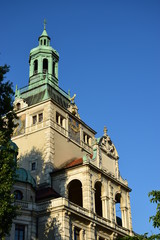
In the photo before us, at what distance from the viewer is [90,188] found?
42.5 meters

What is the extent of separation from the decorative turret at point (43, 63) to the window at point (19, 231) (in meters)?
23.2

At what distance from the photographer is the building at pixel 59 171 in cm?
3862

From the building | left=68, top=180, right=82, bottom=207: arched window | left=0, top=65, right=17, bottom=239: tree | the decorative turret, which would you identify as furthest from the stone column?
the decorative turret

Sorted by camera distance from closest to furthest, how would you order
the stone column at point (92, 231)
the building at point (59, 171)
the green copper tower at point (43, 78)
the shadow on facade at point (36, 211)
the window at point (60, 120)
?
the shadow on facade at point (36, 211) < the building at point (59, 171) < the stone column at point (92, 231) < the window at point (60, 120) < the green copper tower at point (43, 78)

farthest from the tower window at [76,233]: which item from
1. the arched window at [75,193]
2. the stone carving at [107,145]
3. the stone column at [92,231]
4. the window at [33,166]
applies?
the stone carving at [107,145]

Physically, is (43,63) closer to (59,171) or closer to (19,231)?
(59,171)

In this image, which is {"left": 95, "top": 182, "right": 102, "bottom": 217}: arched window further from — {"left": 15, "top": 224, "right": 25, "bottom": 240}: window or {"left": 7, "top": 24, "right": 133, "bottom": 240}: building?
{"left": 15, "top": 224, "right": 25, "bottom": 240}: window

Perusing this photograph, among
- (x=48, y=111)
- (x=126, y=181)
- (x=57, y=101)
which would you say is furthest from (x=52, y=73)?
(x=126, y=181)

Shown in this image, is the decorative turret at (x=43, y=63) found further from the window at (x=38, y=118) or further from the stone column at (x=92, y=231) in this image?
the stone column at (x=92, y=231)

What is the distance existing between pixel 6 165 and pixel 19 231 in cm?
1262

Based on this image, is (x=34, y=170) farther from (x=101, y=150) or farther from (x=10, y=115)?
(x=10, y=115)

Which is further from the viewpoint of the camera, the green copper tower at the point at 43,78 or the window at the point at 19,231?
the green copper tower at the point at 43,78

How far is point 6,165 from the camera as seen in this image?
88.5 ft

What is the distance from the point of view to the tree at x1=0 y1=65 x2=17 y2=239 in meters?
26.1
